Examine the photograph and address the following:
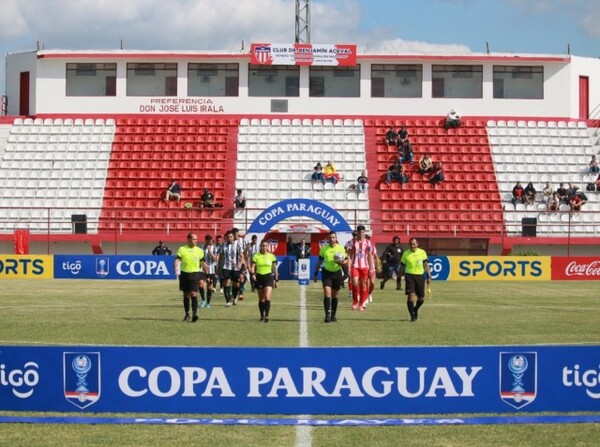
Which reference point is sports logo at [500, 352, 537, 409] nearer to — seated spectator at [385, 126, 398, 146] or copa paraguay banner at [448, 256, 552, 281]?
copa paraguay banner at [448, 256, 552, 281]

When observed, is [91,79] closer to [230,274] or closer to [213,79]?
[213,79]

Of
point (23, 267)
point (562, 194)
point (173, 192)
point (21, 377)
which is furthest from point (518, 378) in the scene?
point (173, 192)

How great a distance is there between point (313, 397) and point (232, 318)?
12495 millimetres

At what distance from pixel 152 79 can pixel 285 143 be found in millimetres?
9061

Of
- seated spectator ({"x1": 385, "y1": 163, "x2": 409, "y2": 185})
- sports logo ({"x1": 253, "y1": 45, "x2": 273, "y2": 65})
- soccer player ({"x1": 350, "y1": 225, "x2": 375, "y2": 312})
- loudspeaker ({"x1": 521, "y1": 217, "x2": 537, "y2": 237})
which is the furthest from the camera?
sports logo ({"x1": 253, "y1": 45, "x2": 273, "y2": 65})

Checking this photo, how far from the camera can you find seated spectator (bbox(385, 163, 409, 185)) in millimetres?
53312

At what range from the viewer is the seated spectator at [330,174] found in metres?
53.1

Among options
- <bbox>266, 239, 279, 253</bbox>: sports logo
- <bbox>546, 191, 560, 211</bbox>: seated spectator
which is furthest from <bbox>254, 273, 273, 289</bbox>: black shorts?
<bbox>546, 191, 560, 211</bbox>: seated spectator

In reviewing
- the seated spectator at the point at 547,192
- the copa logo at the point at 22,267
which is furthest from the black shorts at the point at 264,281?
the seated spectator at the point at 547,192

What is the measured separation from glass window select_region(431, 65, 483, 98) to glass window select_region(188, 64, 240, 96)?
35.9 feet

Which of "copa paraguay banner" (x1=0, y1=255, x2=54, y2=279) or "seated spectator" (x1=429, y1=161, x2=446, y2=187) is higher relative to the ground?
"seated spectator" (x1=429, y1=161, x2=446, y2=187)

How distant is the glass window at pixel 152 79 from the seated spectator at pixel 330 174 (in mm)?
11399

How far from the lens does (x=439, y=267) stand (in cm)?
4212

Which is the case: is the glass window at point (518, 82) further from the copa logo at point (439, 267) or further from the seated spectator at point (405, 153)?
the copa logo at point (439, 267)
